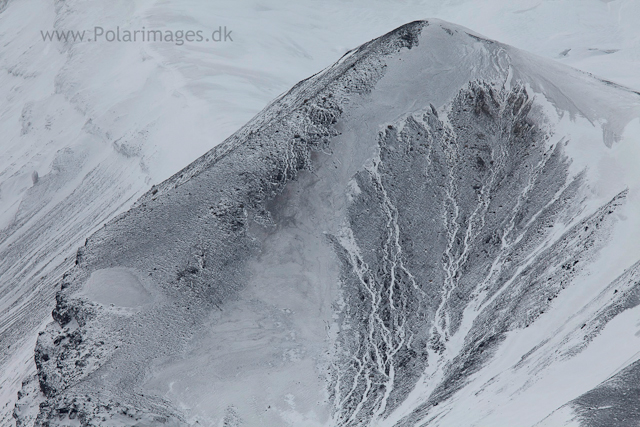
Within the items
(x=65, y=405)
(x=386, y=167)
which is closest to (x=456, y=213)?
(x=386, y=167)

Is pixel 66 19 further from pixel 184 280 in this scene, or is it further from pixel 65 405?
pixel 65 405

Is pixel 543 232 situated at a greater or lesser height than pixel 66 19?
lesser

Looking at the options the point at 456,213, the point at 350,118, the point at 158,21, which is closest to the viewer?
the point at 456,213

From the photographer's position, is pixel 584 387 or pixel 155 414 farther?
pixel 155 414

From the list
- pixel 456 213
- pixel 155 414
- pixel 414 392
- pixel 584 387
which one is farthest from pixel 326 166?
pixel 584 387

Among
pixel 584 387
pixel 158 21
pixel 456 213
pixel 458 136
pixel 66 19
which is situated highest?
pixel 66 19

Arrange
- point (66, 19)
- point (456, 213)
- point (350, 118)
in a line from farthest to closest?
1. point (66, 19)
2. point (350, 118)
3. point (456, 213)
